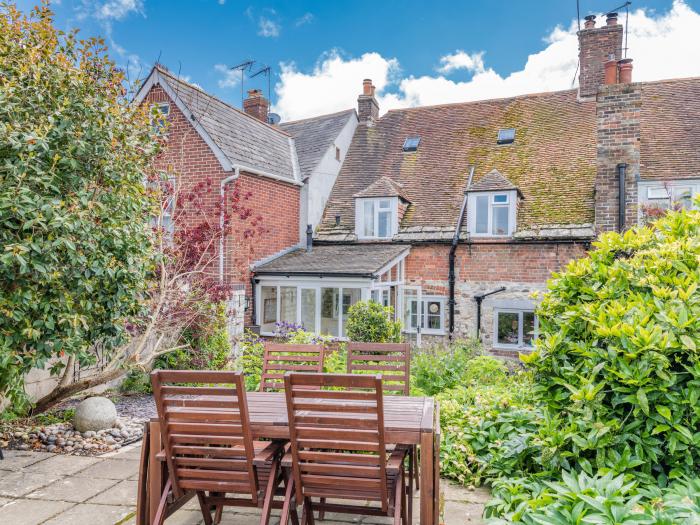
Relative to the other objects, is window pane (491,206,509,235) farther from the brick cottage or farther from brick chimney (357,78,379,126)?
brick chimney (357,78,379,126)

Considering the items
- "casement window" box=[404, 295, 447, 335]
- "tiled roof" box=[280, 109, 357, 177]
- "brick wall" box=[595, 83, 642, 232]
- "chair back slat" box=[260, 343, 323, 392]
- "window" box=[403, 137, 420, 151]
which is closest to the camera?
"chair back slat" box=[260, 343, 323, 392]

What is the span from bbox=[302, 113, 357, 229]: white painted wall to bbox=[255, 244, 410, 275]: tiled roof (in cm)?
131

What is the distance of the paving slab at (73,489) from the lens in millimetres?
4152

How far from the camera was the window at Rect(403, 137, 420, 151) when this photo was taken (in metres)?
16.7

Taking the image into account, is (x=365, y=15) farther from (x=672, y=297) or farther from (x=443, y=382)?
(x=672, y=297)

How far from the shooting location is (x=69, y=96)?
5.29m

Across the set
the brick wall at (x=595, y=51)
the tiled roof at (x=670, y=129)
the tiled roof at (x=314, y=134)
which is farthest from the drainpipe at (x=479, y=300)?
the brick wall at (x=595, y=51)

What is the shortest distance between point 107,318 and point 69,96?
8.30ft

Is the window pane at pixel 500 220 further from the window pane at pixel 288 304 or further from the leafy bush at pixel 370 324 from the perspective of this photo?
the window pane at pixel 288 304

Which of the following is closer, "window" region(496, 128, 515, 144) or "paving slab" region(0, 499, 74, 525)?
"paving slab" region(0, 499, 74, 525)

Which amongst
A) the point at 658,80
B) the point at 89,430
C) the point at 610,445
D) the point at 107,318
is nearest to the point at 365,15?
the point at 658,80

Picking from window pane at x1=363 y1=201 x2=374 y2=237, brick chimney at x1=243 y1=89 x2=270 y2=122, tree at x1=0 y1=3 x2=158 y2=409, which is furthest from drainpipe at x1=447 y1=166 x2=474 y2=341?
tree at x1=0 y1=3 x2=158 y2=409

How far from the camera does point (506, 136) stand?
15.4 m

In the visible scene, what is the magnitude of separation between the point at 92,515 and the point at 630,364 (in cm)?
419
